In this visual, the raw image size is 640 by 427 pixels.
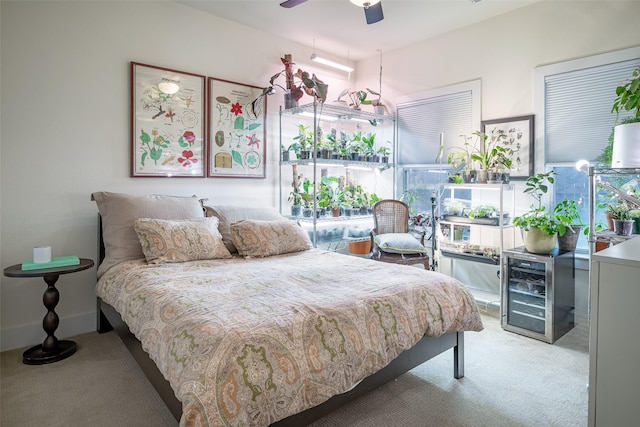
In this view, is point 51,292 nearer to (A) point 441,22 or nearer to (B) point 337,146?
(B) point 337,146

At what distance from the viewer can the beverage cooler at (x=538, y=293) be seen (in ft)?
9.34

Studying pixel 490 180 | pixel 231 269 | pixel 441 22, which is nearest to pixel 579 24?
pixel 441 22

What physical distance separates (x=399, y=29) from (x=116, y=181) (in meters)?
3.24

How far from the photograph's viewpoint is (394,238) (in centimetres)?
379

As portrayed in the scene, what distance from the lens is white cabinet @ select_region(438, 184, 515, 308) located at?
11.4ft

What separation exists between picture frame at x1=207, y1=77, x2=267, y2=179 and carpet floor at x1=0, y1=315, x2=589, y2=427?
193 cm

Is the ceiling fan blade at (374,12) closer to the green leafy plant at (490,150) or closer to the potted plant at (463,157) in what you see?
the green leafy plant at (490,150)

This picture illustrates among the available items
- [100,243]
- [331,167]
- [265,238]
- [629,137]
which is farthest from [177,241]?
[629,137]

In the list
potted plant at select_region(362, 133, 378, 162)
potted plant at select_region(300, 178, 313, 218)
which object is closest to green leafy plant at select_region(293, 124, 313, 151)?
potted plant at select_region(300, 178, 313, 218)

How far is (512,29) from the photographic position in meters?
3.57

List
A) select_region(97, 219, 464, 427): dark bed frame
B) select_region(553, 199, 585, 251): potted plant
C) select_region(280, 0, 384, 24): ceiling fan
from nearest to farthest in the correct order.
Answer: select_region(97, 219, 464, 427): dark bed frame
select_region(280, 0, 384, 24): ceiling fan
select_region(553, 199, 585, 251): potted plant

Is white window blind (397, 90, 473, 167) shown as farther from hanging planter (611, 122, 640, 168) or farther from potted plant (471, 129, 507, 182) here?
hanging planter (611, 122, 640, 168)

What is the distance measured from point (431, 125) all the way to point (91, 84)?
136 inches

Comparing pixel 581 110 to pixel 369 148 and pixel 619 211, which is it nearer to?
pixel 619 211
